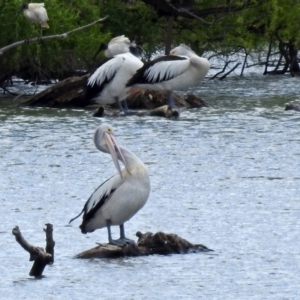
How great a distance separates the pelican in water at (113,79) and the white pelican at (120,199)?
8.35 meters

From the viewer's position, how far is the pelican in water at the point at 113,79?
1602 centimetres

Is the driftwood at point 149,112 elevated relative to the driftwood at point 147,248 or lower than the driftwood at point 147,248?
lower

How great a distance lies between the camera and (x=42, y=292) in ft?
21.6

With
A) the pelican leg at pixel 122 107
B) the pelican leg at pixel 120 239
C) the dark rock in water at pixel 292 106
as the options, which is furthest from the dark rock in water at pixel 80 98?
the pelican leg at pixel 120 239

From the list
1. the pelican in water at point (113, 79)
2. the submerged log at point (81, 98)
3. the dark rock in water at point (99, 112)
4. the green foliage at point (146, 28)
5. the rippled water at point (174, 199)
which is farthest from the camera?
the green foliage at point (146, 28)

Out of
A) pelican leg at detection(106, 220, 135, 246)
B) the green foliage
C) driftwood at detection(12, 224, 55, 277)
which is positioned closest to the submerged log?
the green foliage

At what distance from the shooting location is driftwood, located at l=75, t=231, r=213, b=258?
7234 millimetres

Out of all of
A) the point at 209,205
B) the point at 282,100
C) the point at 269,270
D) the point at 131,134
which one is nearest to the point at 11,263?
the point at 269,270

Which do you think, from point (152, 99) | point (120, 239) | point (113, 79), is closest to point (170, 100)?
point (113, 79)

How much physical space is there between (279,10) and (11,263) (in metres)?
17.2

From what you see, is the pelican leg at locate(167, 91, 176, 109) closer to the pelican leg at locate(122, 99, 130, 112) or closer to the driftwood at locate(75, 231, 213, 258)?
the pelican leg at locate(122, 99, 130, 112)

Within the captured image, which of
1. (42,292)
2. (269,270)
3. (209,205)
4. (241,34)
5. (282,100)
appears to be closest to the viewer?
(42,292)

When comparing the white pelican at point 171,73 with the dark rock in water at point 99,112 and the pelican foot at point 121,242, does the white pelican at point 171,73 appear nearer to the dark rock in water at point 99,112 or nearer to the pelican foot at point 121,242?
the dark rock in water at point 99,112

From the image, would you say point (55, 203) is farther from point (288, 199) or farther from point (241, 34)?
point (241, 34)
